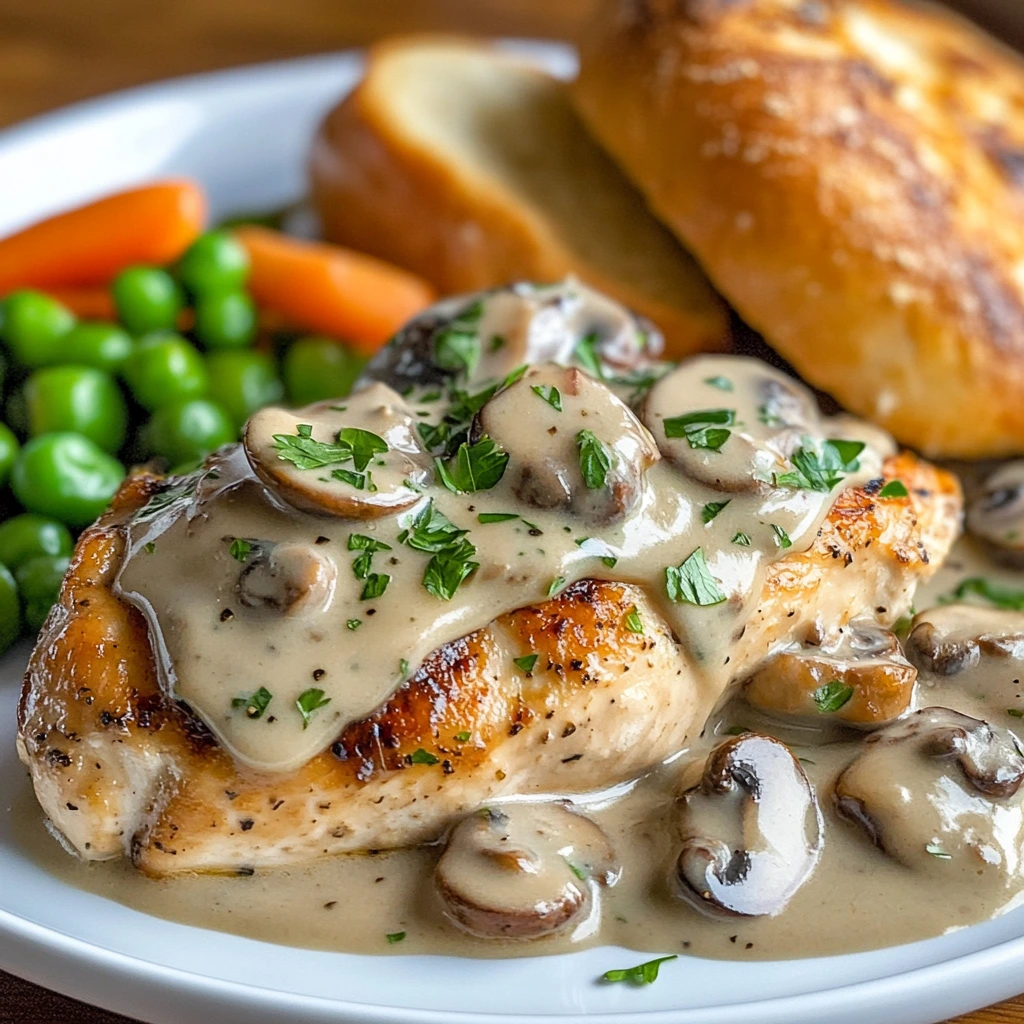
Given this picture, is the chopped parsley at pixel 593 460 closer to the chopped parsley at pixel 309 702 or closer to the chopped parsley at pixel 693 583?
the chopped parsley at pixel 693 583

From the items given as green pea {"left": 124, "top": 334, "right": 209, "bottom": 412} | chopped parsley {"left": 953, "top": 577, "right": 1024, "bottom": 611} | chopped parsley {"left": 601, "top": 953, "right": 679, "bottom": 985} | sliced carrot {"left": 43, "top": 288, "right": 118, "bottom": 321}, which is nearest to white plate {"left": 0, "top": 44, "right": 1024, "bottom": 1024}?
chopped parsley {"left": 601, "top": 953, "right": 679, "bottom": 985}

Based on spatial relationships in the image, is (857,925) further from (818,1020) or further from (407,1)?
(407,1)

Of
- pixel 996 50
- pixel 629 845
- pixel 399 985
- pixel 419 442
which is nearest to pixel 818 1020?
pixel 629 845

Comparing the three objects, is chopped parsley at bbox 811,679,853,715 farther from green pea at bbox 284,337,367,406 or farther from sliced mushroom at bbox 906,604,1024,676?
green pea at bbox 284,337,367,406

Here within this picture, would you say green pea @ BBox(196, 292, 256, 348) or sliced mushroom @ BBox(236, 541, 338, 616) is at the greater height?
sliced mushroom @ BBox(236, 541, 338, 616)

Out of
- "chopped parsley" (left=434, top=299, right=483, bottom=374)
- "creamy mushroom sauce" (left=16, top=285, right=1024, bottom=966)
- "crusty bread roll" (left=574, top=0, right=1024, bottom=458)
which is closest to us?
"creamy mushroom sauce" (left=16, top=285, right=1024, bottom=966)

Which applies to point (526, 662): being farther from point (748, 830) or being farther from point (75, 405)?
point (75, 405)
